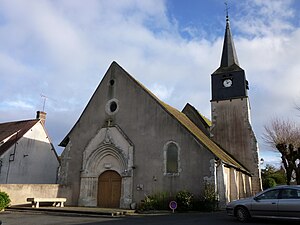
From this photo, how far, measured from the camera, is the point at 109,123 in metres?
18.8

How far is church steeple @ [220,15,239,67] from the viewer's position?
2669cm

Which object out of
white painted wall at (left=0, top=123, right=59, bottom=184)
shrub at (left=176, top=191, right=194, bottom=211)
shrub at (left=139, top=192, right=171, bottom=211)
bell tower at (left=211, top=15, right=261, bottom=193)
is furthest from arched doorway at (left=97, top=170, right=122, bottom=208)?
bell tower at (left=211, top=15, right=261, bottom=193)

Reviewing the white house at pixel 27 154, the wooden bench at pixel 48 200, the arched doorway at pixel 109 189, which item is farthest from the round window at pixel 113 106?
the white house at pixel 27 154

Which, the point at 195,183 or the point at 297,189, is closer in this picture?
the point at 297,189

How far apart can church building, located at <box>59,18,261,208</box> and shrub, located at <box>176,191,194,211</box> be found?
672 millimetres

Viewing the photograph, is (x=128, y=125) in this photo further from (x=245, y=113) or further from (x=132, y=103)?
(x=245, y=113)

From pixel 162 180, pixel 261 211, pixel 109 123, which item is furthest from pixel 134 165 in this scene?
pixel 261 211

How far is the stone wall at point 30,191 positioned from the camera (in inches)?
670

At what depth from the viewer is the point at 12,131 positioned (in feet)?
81.1

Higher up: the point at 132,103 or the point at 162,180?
the point at 132,103

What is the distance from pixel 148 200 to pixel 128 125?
4930 millimetres

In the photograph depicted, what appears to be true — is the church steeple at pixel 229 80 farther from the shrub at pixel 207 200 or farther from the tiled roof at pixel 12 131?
the tiled roof at pixel 12 131

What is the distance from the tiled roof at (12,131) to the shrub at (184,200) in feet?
46.5

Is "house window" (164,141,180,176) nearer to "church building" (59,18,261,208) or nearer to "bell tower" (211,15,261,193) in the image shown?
"church building" (59,18,261,208)
